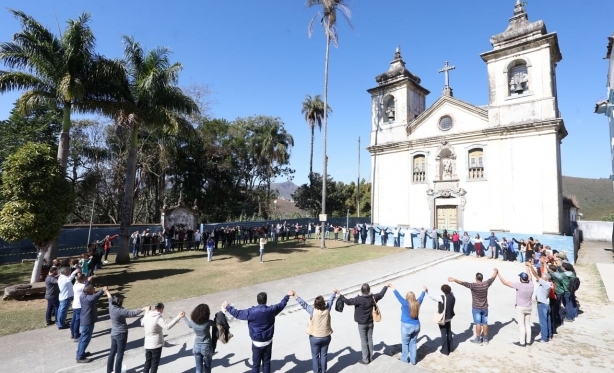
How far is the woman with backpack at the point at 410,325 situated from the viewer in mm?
5398

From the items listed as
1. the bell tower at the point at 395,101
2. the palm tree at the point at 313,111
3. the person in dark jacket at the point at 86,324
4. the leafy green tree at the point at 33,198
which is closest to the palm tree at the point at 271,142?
the palm tree at the point at 313,111

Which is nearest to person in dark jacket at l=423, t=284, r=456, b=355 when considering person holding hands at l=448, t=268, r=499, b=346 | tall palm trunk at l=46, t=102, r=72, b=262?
person holding hands at l=448, t=268, r=499, b=346

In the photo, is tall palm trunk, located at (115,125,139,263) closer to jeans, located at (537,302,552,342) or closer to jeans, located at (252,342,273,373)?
jeans, located at (252,342,273,373)

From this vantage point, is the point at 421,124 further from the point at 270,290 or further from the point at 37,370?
the point at 37,370

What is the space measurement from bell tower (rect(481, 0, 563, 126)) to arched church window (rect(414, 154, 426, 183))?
5.06 m

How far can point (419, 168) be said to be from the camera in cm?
2352

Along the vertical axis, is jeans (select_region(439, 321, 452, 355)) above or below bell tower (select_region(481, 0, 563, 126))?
below

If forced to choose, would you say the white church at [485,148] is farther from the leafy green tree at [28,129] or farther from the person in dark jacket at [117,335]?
the leafy green tree at [28,129]

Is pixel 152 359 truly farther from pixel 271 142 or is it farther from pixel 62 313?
pixel 271 142

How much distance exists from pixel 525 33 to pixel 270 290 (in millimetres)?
21662

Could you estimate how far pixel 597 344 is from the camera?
6.50 m

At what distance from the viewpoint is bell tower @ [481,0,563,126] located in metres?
18.8

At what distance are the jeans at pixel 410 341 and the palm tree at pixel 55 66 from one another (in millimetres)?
12715

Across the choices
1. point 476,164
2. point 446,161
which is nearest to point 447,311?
point 476,164
